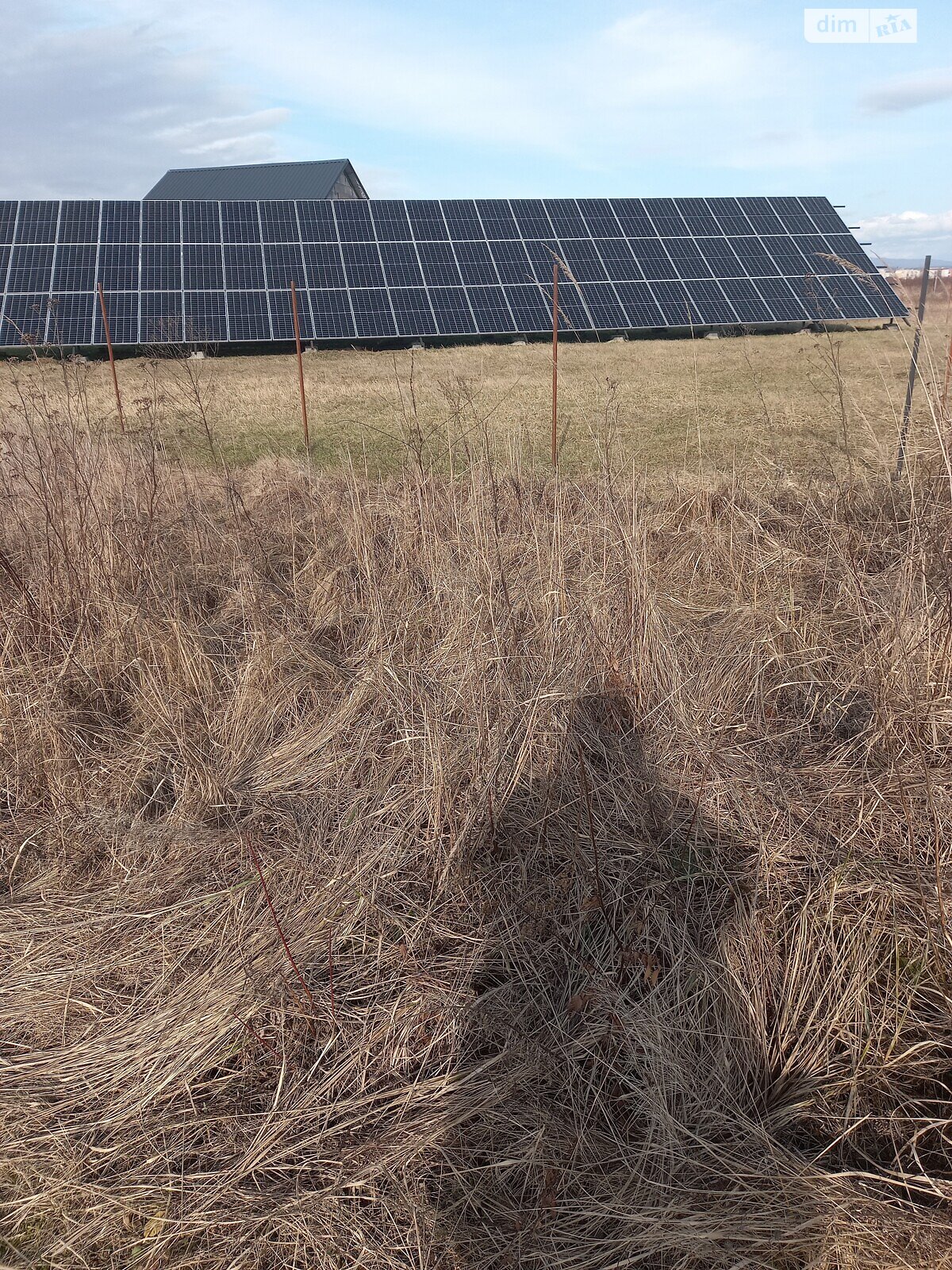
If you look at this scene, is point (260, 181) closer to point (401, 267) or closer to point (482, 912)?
point (401, 267)

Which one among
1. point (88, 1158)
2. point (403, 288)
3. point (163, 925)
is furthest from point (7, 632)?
point (403, 288)

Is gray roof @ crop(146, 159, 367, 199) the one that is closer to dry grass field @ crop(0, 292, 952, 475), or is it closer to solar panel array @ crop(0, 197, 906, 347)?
solar panel array @ crop(0, 197, 906, 347)

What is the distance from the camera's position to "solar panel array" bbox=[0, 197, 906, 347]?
15734 millimetres

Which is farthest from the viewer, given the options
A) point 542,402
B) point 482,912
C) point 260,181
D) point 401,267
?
point 260,181

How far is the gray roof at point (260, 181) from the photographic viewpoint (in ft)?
93.9

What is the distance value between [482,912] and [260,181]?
32539mm

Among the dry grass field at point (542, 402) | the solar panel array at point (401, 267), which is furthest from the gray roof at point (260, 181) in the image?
the dry grass field at point (542, 402)

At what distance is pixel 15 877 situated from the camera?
2.93 m

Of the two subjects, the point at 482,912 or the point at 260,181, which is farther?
the point at 260,181

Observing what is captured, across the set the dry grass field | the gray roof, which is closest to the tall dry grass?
the dry grass field

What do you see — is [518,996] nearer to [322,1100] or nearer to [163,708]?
[322,1100]

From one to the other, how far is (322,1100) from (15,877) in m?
1.39

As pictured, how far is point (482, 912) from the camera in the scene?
2.54m

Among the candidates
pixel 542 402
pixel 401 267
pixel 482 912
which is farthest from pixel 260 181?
pixel 482 912
